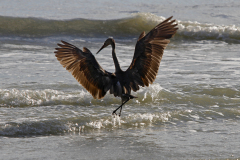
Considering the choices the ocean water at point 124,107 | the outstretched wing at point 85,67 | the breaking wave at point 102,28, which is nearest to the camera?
the ocean water at point 124,107

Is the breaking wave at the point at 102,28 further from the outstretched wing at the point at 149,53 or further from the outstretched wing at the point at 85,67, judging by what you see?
the outstretched wing at the point at 149,53

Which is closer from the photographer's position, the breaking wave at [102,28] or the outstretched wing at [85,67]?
the outstretched wing at [85,67]

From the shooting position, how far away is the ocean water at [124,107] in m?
4.91

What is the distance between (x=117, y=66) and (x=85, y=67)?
0.57m

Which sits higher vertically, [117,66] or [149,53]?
[149,53]

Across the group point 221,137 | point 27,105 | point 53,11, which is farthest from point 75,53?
point 53,11

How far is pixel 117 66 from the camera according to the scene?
6.25 metres

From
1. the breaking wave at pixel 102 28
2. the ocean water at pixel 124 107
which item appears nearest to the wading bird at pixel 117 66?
the ocean water at pixel 124 107

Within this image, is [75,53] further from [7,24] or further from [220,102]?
[7,24]

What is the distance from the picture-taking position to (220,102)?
7.26 m

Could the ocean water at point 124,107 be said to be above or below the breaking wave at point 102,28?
below

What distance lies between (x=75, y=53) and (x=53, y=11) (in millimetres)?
14626

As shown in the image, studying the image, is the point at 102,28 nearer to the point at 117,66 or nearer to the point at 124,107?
the point at 124,107

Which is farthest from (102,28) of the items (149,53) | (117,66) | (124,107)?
(149,53)
